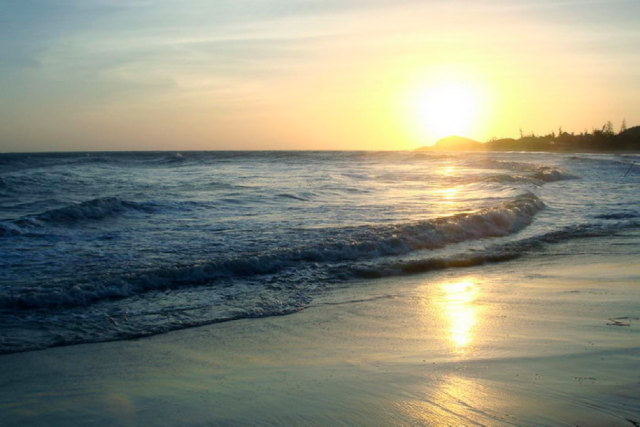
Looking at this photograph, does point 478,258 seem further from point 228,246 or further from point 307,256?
point 228,246

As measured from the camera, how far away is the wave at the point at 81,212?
11062 millimetres

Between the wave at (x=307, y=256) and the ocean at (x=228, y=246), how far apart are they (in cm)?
2

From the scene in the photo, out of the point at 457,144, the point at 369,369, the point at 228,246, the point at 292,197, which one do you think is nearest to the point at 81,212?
the point at 228,246

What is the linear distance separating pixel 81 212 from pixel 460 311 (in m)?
9.39

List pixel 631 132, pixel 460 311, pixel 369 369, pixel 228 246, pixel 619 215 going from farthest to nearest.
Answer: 1. pixel 631 132
2. pixel 619 215
3. pixel 228 246
4. pixel 460 311
5. pixel 369 369

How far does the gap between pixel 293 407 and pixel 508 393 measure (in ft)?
4.41

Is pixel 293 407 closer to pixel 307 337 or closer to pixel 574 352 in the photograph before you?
pixel 307 337

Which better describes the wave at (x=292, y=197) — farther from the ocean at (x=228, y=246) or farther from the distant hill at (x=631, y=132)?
the distant hill at (x=631, y=132)

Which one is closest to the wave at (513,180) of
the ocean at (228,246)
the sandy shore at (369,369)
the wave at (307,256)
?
the ocean at (228,246)

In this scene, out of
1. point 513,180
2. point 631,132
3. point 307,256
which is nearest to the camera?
point 307,256

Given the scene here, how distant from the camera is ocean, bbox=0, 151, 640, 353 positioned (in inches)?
217

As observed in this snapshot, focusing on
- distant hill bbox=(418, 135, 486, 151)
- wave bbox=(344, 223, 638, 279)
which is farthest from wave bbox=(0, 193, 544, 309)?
distant hill bbox=(418, 135, 486, 151)

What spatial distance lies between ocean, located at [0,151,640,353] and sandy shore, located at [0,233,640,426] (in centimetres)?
65

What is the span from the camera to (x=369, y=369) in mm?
3869
